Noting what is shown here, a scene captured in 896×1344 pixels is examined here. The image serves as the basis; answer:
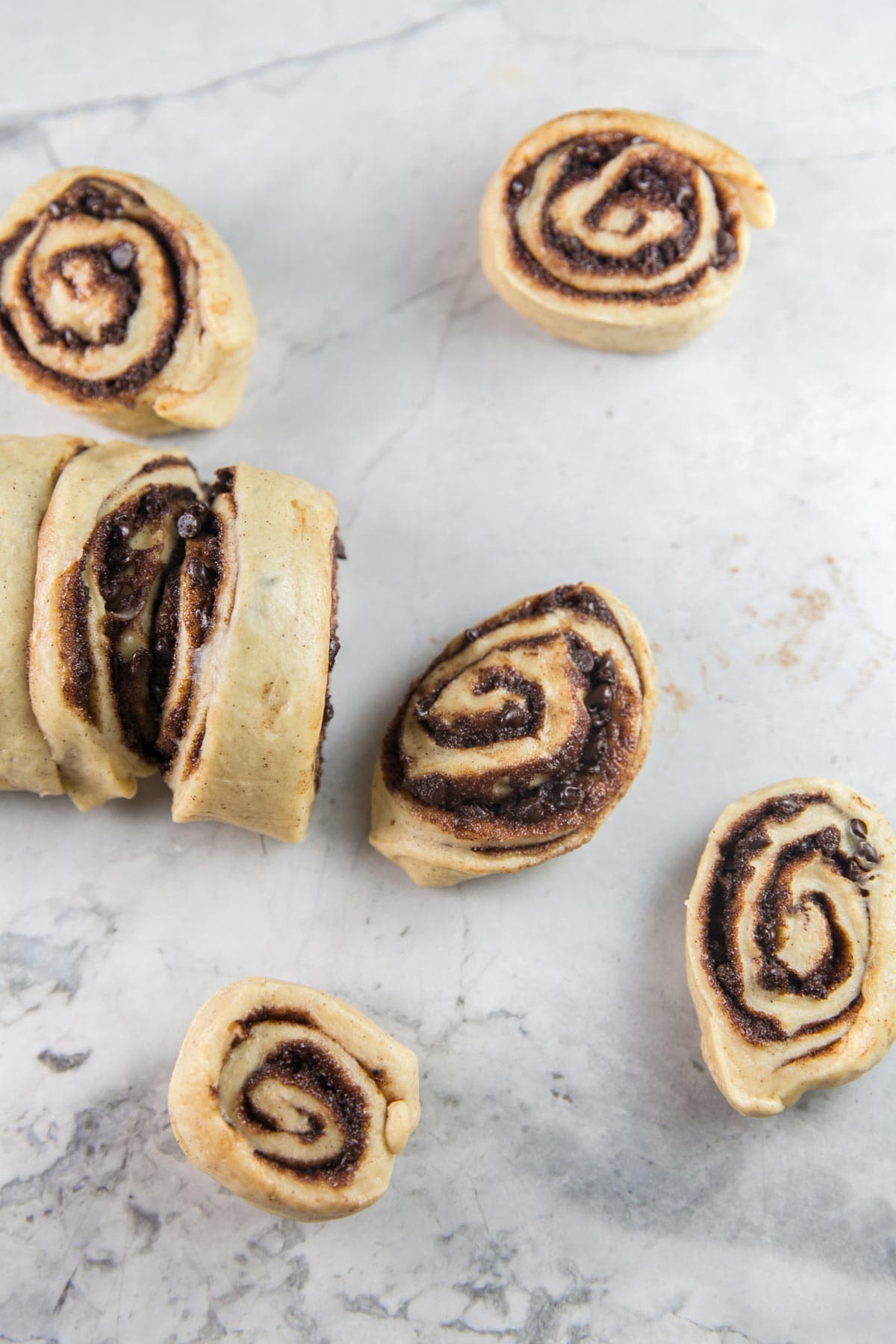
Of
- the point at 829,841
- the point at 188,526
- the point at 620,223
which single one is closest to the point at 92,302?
the point at 188,526

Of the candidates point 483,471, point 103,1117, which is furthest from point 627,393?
point 103,1117

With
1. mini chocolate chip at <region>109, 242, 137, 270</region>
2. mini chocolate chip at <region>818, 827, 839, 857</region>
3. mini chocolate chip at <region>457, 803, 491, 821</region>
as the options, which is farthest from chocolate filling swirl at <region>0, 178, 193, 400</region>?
mini chocolate chip at <region>818, 827, 839, 857</region>

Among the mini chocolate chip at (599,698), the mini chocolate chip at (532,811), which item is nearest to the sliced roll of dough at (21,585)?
the mini chocolate chip at (532,811)

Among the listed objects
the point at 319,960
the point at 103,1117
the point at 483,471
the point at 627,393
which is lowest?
the point at 103,1117

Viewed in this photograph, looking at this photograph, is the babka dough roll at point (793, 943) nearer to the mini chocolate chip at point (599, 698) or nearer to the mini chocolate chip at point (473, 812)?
the mini chocolate chip at point (599, 698)

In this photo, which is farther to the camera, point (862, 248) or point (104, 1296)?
point (862, 248)

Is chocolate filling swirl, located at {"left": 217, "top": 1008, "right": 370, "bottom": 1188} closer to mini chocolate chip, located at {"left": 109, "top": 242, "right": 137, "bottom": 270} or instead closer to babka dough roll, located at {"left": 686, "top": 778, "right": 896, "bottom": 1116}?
babka dough roll, located at {"left": 686, "top": 778, "right": 896, "bottom": 1116}

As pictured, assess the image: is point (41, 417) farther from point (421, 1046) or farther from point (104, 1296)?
point (104, 1296)
